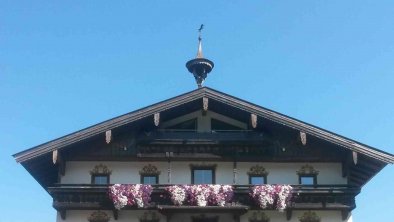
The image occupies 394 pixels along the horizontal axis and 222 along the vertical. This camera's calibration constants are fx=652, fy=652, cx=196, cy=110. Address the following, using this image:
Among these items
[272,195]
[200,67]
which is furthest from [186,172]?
[200,67]

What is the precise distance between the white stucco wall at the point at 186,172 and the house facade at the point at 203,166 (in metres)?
0.04

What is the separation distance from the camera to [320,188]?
23.9 metres

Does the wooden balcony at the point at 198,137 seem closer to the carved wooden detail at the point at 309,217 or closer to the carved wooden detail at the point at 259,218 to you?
the carved wooden detail at the point at 259,218

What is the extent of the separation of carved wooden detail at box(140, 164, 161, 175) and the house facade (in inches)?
1.5

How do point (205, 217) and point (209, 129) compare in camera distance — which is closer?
point (205, 217)

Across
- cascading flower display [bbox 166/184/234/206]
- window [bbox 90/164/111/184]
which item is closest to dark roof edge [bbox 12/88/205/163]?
window [bbox 90/164/111/184]

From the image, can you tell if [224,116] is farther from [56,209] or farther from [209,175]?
[56,209]

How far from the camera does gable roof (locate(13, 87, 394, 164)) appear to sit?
23719 mm

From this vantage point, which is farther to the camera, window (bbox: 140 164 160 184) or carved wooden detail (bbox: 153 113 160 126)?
window (bbox: 140 164 160 184)

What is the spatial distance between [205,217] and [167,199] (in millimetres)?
1591

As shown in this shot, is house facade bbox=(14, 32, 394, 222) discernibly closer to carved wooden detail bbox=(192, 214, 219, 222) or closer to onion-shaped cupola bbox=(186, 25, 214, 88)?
carved wooden detail bbox=(192, 214, 219, 222)

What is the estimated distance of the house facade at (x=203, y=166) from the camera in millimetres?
23344

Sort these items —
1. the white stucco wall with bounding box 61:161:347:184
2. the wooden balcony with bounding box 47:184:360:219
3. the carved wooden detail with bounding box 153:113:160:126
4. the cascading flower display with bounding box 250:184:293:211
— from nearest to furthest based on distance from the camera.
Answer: the cascading flower display with bounding box 250:184:293:211 < the wooden balcony with bounding box 47:184:360:219 < the carved wooden detail with bounding box 153:113:160:126 < the white stucco wall with bounding box 61:161:347:184

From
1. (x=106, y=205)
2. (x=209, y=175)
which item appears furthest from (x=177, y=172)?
(x=106, y=205)
